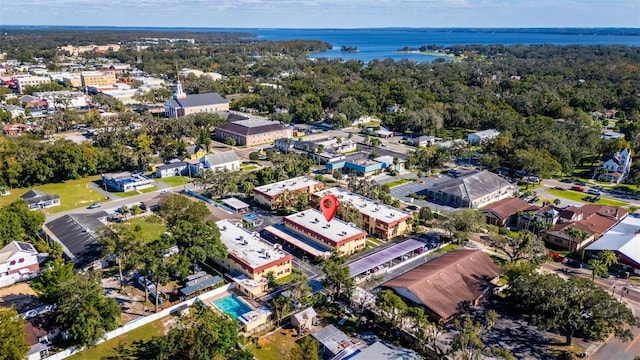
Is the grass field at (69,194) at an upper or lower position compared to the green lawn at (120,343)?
upper

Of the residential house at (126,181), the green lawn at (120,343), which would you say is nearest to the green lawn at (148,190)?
the residential house at (126,181)

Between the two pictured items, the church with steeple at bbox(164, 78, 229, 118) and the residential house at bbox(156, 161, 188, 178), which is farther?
the church with steeple at bbox(164, 78, 229, 118)

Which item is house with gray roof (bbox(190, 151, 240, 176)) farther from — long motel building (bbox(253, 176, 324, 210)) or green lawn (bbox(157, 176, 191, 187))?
long motel building (bbox(253, 176, 324, 210))

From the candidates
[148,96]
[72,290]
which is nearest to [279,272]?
[72,290]

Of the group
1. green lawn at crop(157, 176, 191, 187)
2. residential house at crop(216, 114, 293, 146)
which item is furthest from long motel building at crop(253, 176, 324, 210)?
residential house at crop(216, 114, 293, 146)

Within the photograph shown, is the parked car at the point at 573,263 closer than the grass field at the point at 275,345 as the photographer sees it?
No

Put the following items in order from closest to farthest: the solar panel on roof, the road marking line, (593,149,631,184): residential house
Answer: the road marking line → the solar panel on roof → (593,149,631,184): residential house

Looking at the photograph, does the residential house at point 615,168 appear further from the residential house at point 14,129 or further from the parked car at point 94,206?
the residential house at point 14,129

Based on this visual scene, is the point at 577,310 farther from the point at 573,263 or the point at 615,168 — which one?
the point at 615,168
